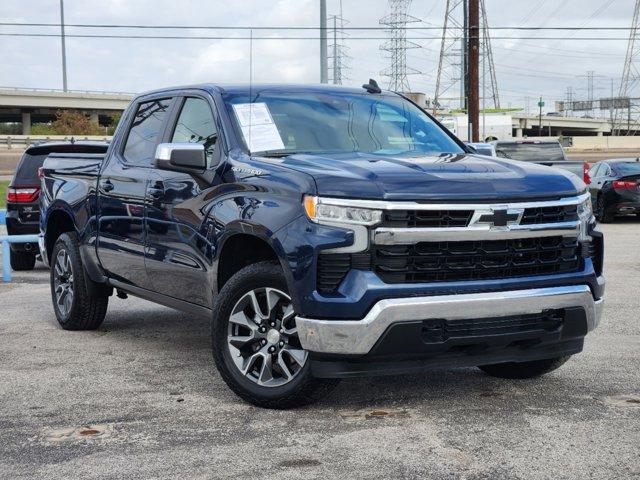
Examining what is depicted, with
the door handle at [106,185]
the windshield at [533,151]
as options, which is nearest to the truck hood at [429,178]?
the door handle at [106,185]

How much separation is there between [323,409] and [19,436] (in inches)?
64.7

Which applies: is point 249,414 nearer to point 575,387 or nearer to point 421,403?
point 421,403

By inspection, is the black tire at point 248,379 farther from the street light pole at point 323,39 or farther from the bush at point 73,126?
the bush at point 73,126

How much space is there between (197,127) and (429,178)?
2.13 m

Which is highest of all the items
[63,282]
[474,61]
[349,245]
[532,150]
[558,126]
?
[474,61]

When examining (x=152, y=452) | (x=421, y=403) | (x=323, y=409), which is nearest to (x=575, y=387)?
(x=421, y=403)

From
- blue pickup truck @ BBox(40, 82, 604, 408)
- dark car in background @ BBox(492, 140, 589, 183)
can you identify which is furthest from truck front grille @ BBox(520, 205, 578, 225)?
dark car in background @ BBox(492, 140, 589, 183)

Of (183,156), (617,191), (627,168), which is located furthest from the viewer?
(627,168)

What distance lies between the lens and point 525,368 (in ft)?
21.1

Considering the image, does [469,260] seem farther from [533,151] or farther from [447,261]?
[533,151]

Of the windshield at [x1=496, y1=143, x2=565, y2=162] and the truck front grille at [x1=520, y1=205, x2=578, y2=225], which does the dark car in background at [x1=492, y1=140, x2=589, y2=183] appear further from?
the truck front grille at [x1=520, y1=205, x2=578, y2=225]

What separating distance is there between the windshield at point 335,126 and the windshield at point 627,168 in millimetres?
15433

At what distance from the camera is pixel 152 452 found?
4.90 m

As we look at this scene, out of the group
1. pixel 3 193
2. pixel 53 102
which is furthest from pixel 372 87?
pixel 53 102
